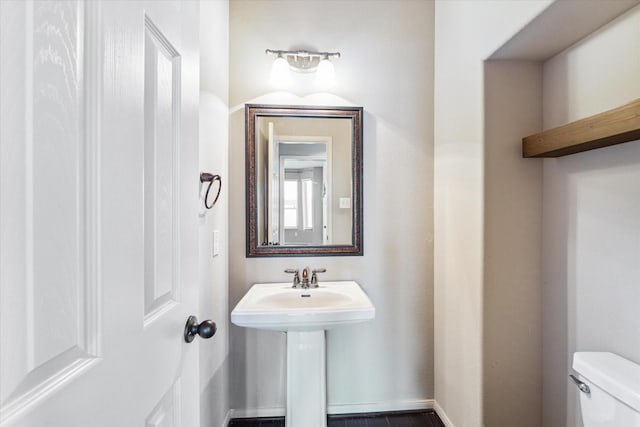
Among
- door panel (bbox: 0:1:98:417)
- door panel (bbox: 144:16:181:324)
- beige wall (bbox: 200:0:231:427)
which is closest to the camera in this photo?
door panel (bbox: 0:1:98:417)

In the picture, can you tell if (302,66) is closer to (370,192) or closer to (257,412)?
(370,192)

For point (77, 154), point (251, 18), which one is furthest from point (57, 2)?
point (251, 18)

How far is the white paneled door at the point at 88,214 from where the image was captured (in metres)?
0.33

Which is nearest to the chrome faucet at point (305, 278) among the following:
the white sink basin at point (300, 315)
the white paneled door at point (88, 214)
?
the white sink basin at point (300, 315)

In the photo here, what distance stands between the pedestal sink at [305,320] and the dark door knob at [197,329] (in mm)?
624

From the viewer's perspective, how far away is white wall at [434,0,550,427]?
1452mm

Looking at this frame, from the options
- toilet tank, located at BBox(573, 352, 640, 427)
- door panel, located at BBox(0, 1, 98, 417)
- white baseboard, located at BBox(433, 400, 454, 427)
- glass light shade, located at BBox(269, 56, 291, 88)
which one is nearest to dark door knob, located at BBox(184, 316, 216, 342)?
door panel, located at BBox(0, 1, 98, 417)

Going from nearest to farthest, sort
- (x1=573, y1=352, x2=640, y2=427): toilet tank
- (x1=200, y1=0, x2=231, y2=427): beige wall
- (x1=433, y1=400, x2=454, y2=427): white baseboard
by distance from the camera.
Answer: (x1=573, y1=352, x2=640, y2=427): toilet tank, (x1=200, y1=0, x2=231, y2=427): beige wall, (x1=433, y1=400, x2=454, y2=427): white baseboard

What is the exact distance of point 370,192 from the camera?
75.4 inches

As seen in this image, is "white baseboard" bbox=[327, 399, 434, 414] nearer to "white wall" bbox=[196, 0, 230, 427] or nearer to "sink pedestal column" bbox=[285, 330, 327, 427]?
"sink pedestal column" bbox=[285, 330, 327, 427]

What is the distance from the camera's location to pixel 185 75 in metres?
0.78

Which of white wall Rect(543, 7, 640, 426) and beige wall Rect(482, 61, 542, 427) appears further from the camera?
beige wall Rect(482, 61, 542, 427)

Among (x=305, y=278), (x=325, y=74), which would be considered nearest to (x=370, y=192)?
(x=305, y=278)

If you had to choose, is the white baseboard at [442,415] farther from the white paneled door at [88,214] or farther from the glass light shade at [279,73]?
the glass light shade at [279,73]
